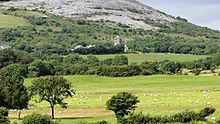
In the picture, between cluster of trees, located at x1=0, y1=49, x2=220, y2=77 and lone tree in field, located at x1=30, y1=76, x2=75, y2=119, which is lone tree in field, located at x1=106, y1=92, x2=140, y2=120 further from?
cluster of trees, located at x1=0, y1=49, x2=220, y2=77

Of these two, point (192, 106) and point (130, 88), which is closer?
point (192, 106)

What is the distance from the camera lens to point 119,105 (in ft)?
193

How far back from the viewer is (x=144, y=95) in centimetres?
8244

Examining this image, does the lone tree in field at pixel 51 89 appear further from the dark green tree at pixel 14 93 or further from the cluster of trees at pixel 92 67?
the cluster of trees at pixel 92 67

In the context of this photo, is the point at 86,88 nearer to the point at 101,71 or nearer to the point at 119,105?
the point at 101,71

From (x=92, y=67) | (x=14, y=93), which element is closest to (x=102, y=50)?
(x=92, y=67)

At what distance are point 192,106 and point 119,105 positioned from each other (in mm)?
10236

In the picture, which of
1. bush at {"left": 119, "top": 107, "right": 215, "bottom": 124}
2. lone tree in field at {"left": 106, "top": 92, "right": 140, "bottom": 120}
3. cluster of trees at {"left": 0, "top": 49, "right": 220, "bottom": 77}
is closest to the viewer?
bush at {"left": 119, "top": 107, "right": 215, "bottom": 124}

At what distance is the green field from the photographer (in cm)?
6281

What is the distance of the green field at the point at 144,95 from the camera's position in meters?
62.8

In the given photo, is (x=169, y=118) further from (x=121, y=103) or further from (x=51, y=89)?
(x=51, y=89)

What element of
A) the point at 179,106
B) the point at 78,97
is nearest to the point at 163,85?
the point at 78,97

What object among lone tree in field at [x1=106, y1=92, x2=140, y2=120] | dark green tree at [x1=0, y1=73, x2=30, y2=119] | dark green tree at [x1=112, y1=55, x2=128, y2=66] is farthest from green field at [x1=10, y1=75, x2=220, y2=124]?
dark green tree at [x1=112, y1=55, x2=128, y2=66]

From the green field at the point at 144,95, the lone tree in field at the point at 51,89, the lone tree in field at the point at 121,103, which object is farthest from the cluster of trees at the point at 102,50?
the lone tree in field at the point at 121,103
